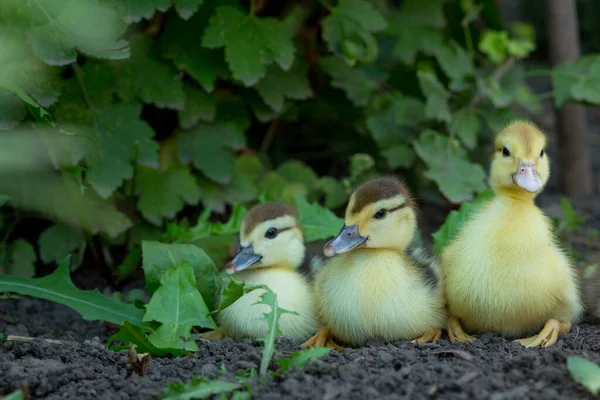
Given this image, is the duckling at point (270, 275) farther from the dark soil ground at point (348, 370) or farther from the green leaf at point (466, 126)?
the green leaf at point (466, 126)

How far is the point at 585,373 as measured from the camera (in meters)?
2.65

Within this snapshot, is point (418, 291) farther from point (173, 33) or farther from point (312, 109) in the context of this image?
point (312, 109)

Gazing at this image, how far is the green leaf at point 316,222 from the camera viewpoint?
445 centimetres

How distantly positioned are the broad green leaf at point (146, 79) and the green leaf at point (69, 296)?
126 cm

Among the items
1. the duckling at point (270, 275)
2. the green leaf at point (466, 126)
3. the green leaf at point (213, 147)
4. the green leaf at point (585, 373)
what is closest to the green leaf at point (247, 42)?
the green leaf at point (213, 147)

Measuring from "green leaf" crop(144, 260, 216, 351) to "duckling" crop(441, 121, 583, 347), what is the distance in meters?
1.09

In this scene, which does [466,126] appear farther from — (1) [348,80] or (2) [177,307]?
(2) [177,307]

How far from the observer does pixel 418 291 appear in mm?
3584

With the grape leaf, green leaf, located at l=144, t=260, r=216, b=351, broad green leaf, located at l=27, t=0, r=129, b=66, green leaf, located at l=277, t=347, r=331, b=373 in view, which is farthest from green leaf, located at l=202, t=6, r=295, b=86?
green leaf, located at l=277, t=347, r=331, b=373

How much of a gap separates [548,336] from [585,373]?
0.86 metres

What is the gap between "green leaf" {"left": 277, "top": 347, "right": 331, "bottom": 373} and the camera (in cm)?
296

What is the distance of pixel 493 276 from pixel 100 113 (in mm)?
2288

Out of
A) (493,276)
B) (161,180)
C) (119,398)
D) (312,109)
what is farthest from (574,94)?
(119,398)

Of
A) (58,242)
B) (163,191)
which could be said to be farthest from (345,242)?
(58,242)
